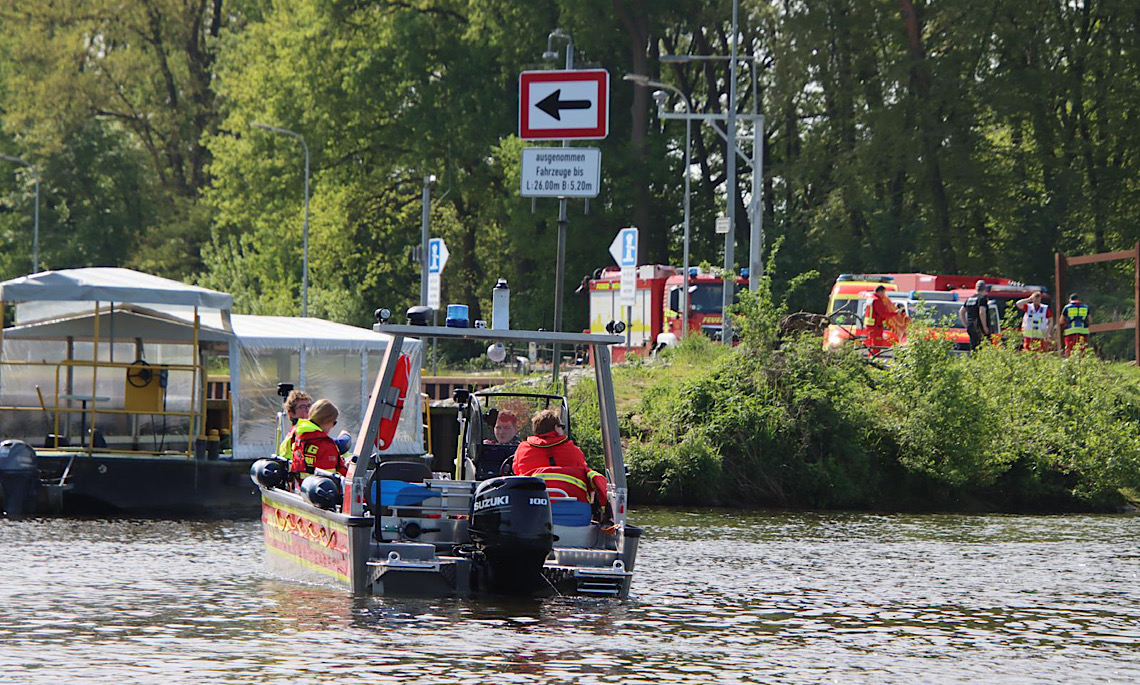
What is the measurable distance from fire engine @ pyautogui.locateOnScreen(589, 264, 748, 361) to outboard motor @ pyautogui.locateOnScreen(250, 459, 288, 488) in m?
26.5

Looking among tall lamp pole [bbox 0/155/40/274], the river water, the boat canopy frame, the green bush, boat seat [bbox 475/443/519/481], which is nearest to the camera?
the river water

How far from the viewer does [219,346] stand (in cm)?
2873

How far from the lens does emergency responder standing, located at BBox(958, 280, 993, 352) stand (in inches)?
1427

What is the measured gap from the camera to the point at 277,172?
61.0 metres

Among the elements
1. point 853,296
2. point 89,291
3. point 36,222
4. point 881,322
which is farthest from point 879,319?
point 36,222

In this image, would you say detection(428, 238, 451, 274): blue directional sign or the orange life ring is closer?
the orange life ring

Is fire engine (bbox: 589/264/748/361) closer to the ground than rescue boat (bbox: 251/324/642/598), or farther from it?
farther from it

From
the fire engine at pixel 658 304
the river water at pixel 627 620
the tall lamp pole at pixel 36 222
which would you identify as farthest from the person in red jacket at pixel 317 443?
the tall lamp pole at pixel 36 222

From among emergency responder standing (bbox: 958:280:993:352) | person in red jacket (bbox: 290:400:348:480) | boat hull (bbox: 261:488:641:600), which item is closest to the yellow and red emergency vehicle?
emergency responder standing (bbox: 958:280:993:352)

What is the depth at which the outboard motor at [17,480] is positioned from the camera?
23.6m

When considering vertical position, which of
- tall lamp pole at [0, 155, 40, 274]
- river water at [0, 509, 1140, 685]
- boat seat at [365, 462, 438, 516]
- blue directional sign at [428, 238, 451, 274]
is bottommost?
river water at [0, 509, 1140, 685]

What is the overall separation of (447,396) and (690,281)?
11.1 meters

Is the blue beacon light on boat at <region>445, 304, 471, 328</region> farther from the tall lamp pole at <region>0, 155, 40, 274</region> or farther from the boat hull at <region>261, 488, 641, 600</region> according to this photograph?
the tall lamp pole at <region>0, 155, 40, 274</region>

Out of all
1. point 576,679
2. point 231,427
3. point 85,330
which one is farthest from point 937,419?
point 576,679
